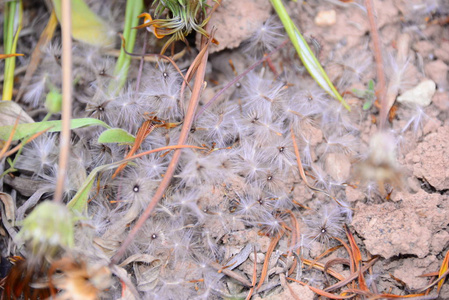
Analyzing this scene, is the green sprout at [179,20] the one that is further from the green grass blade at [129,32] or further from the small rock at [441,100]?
the small rock at [441,100]

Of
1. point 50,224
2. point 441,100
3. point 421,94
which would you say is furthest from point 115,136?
point 441,100

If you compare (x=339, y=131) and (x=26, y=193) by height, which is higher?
(x=339, y=131)

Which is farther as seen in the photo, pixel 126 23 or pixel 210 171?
pixel 126 23

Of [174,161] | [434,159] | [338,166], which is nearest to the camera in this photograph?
[174,161]

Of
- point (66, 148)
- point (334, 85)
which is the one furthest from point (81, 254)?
point (334, 85)

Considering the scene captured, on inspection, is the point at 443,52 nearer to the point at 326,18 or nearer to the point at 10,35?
the point at 326,18

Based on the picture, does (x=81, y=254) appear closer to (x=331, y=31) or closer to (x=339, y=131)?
(x=339, y=131)

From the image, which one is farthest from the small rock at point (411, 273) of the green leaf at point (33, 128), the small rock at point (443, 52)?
the green leaf at point (33, 128)
